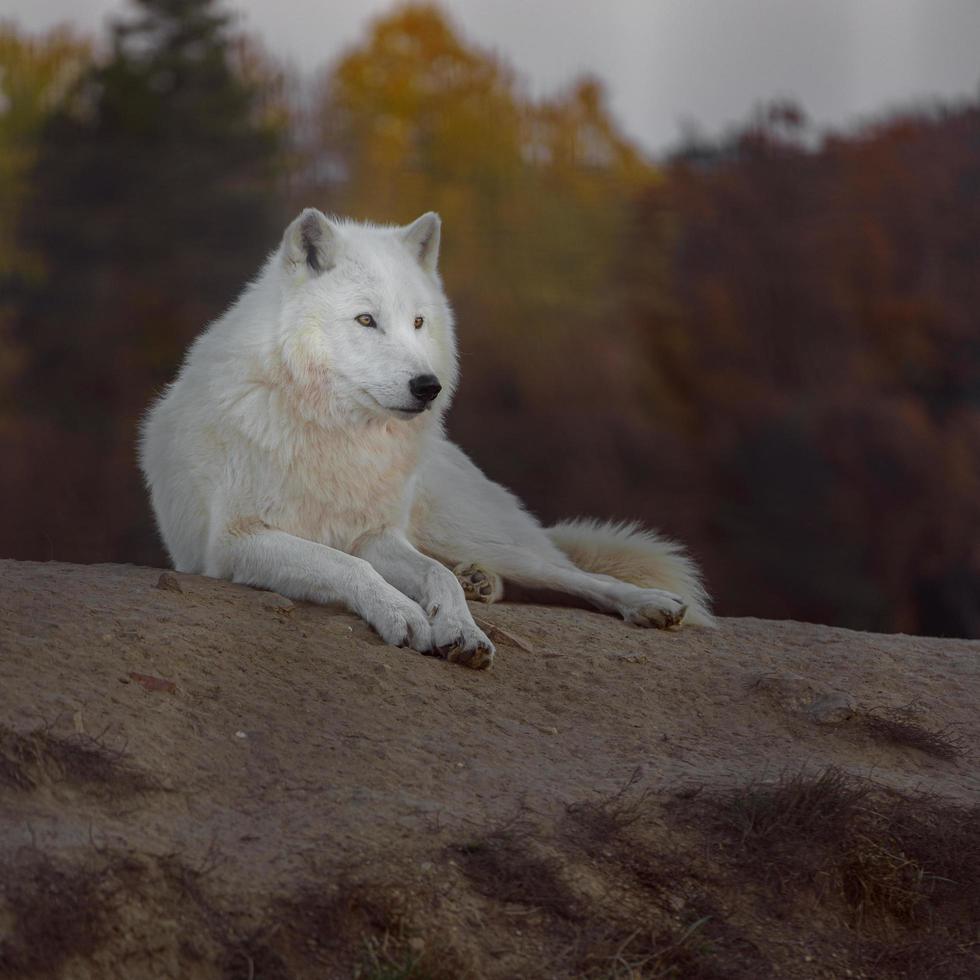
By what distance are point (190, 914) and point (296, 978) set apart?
0.97ft

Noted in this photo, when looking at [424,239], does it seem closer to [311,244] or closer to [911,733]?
[311,244]

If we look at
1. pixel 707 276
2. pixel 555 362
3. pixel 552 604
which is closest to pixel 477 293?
pixel 555 362

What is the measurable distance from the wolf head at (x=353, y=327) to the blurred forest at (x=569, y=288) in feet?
48.6

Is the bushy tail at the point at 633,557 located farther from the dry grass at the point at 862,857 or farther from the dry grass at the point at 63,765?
the dry grass at the point at 63,765

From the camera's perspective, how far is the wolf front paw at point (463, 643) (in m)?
4.80

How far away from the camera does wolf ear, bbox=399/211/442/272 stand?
570cm

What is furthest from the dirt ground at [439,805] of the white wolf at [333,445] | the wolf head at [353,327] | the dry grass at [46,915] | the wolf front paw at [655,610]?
the wolf head at [353,327]

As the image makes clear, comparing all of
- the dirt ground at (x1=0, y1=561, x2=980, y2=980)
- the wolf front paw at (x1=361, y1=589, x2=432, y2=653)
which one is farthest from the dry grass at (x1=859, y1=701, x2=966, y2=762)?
the wolf front paw at (x1=361, y1=589, x2=432, y2=653)

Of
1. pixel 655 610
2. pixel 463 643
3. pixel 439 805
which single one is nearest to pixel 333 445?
pixel 463 643

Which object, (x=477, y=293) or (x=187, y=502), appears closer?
(x=187, y=502)

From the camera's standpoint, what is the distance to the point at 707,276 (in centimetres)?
3089

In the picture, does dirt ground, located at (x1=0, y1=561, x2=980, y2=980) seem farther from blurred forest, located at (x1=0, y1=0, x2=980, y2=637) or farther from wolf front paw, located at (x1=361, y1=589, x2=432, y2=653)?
Result: blurred forest, located at (x1=0, y1=0, x2=980, y2=637)

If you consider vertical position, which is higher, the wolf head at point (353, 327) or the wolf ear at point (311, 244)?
A: the wolf ear at point (311, 244)

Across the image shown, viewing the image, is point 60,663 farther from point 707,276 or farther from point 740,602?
point 707,276
